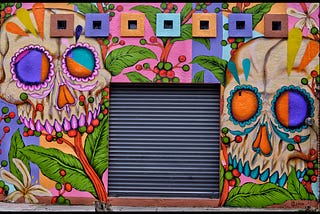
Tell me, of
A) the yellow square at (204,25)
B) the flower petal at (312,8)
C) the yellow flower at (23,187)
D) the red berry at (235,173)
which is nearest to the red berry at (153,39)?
the yellow square at (204,25)

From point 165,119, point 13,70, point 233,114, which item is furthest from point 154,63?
point 13,70

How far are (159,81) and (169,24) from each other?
1.30m

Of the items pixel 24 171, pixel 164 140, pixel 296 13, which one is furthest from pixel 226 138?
pixel 24 171

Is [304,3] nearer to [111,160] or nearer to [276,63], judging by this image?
[276,63]

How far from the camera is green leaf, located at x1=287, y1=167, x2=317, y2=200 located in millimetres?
12188

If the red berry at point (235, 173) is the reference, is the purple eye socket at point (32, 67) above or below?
above

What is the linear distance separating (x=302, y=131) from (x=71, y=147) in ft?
16.8

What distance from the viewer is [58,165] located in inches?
491

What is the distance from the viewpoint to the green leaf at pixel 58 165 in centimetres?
1241

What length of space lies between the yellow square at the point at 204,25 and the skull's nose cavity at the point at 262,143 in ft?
7.81

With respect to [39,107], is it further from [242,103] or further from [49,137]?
[242,103]

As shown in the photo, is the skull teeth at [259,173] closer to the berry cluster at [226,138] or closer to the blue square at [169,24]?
the berry cluster at [226,138]

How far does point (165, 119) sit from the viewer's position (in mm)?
12609

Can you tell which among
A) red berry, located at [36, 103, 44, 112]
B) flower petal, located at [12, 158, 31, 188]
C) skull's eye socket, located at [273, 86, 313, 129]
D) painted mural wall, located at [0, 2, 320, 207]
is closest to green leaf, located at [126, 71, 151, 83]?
painted mural wall, located at [0, 2, 320, 207]
